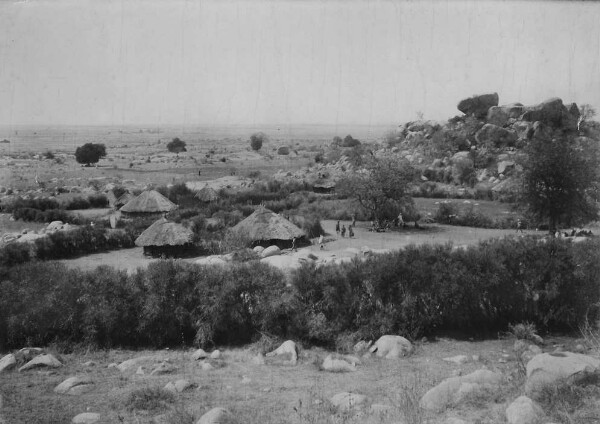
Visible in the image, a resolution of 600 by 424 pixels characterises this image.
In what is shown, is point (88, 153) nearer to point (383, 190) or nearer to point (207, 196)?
point (207, 196)

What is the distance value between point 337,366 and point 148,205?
2394cm

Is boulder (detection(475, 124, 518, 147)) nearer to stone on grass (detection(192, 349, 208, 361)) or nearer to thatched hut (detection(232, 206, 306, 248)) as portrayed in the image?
thatched hut (detection(232, 206, 306, 248))

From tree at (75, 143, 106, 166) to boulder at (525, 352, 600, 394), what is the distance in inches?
2423

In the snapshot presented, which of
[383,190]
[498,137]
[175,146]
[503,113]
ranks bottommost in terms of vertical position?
[383,190]

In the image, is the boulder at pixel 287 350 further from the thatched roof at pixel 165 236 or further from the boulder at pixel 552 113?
the boulder at pixel 552 113

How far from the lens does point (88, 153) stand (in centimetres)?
6172

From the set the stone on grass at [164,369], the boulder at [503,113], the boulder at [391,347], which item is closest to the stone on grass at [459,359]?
the boulder at [391,347]

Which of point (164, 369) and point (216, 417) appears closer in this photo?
point (216, 417)

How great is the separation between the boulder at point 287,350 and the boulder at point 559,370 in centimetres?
608

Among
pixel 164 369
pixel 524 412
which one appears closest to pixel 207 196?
pixel 164 369

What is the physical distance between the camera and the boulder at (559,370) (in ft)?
27.4

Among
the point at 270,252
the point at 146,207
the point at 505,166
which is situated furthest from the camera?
the point at 505,166

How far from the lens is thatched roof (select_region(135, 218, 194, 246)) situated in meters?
23.9

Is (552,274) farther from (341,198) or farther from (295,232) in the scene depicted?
(341,198)
